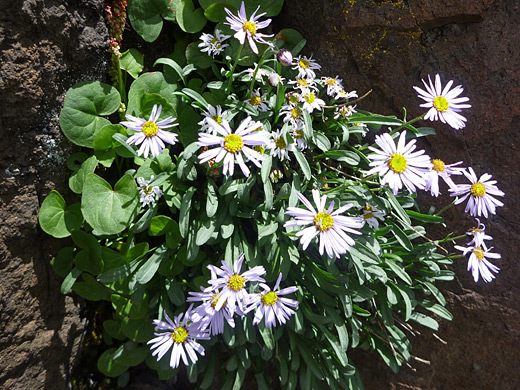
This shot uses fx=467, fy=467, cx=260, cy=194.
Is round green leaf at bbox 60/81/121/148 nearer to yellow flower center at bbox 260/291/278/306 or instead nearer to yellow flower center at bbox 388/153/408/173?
yellow flower center at bbox 260/291/278/306

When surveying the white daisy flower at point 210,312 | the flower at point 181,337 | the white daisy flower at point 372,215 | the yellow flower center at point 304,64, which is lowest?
the flower at point 181,337

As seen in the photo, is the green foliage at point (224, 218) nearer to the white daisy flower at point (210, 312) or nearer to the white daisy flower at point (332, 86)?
the white daisy flower at point (332, 86)

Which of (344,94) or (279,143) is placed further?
(344,94)

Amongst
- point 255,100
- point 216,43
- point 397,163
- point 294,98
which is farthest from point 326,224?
point 216,43

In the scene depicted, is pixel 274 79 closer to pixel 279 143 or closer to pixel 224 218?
pixel 279 143

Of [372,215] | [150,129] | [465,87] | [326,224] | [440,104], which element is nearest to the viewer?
[326,224]

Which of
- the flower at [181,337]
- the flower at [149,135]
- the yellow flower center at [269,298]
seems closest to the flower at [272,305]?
the yellow flower center at [269,298]

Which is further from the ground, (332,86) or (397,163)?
(332,86)
